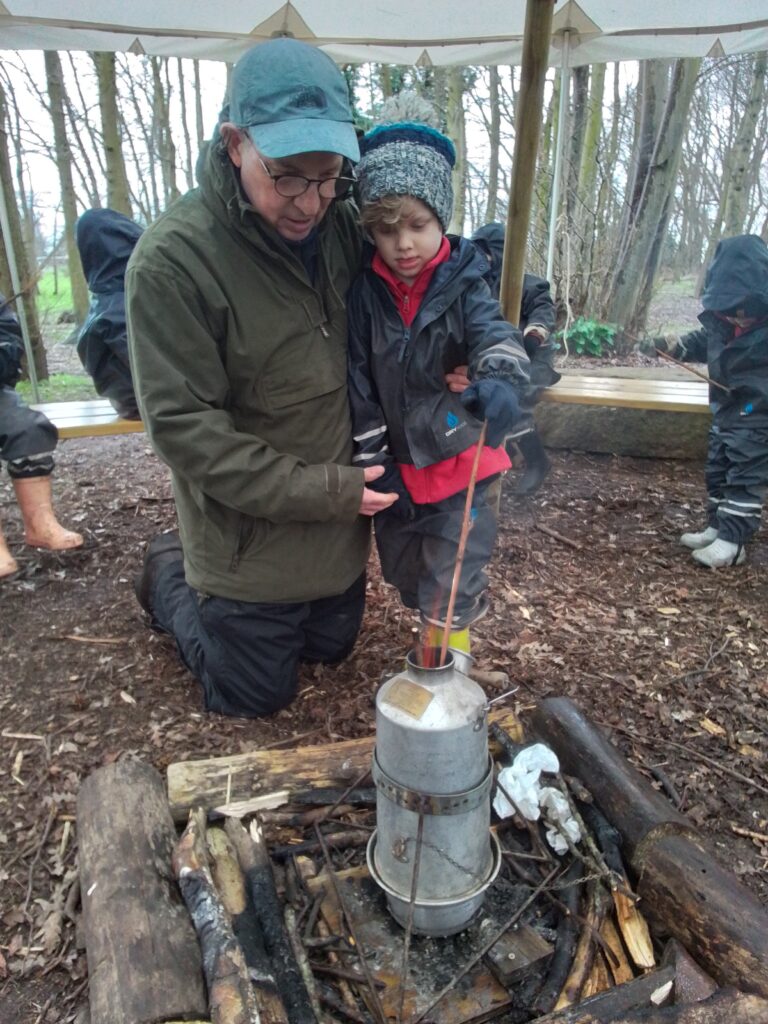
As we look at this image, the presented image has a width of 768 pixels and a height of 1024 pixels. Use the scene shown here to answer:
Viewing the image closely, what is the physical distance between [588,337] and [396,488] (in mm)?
7845

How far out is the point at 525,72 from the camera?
123 inches

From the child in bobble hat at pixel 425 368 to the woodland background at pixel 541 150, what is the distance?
398 cm

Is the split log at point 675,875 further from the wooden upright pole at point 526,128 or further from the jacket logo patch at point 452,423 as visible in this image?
the wooden upright pole at point 526,128

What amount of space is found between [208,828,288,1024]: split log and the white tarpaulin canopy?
5314 mm

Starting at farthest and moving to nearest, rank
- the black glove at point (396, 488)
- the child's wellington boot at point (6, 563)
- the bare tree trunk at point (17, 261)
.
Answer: the bare tree trunk at point (17, 261), the child's wellington boot at point (6, 563), the black glove at point (396, 488)

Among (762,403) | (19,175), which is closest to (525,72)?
(762,403)

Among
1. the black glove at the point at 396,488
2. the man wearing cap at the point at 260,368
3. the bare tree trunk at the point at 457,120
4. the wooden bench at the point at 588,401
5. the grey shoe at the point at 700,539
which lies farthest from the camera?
the bare tree trunk at the point at 457,120

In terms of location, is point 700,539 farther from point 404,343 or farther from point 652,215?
point 652,215

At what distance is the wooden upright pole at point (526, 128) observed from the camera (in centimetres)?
307

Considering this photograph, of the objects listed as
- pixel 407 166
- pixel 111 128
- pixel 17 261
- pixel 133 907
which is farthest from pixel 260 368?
pixel 111 128

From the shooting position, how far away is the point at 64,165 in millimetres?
11328

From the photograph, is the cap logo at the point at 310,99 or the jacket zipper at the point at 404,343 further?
the jacket zipper at the point at 404,343

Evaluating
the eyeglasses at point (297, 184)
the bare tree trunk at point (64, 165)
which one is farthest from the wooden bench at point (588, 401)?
the bare tree trunk at point (64, 165)

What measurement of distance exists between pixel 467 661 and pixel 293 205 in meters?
1.64
